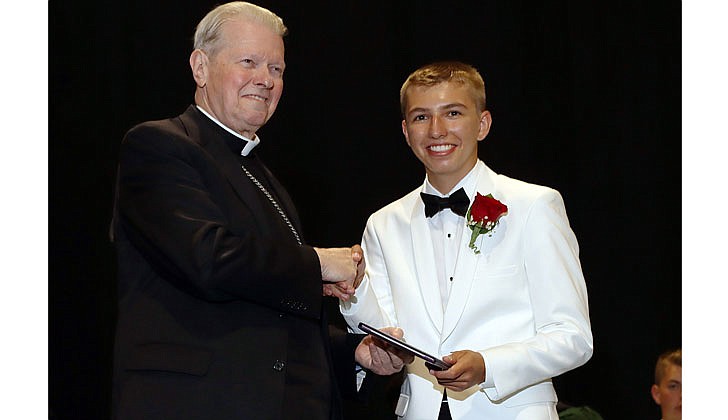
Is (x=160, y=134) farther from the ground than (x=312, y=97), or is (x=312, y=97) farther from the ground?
(x=312, y=97)

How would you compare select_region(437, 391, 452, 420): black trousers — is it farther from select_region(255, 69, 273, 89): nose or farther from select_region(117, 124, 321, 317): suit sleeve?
select_region(255, 69, 273, 89): nose

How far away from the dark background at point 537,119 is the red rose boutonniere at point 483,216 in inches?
70.9

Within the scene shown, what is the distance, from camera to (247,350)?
2.59 m

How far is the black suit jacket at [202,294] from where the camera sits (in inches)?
98.6

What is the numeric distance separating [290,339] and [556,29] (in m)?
2.83

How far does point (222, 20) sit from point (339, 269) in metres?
0.77

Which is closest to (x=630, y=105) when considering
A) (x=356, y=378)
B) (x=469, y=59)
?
(x=469, y=59)

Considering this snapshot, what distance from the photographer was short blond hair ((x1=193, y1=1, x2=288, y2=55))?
9.61ft

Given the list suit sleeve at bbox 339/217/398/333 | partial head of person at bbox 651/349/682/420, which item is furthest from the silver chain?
partial head of person at bbox 651/349/682/420

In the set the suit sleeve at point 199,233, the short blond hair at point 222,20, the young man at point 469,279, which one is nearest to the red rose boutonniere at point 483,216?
the young man at point 469,279

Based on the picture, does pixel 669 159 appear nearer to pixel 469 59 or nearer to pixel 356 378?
pixel 469 59

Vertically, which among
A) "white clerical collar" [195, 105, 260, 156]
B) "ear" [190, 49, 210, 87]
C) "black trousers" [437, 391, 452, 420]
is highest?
"ear" [190, 49, 210, 87]

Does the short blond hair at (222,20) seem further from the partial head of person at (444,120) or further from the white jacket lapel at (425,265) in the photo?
the white jacket lapel at (425,265)

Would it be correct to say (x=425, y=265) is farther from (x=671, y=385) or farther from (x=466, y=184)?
(x=671, y=385)
